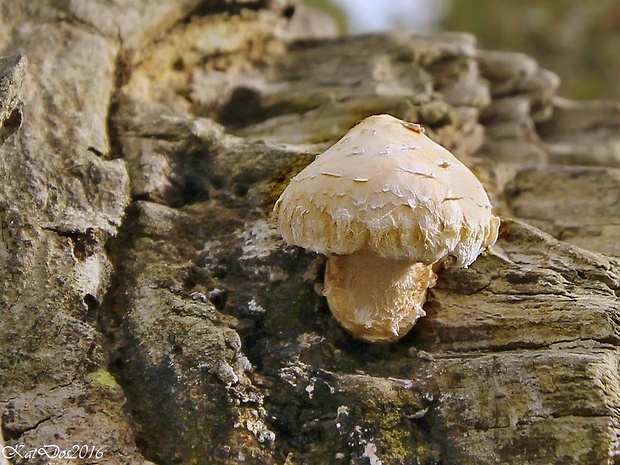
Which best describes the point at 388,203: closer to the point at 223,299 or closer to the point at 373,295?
the point at 373,295

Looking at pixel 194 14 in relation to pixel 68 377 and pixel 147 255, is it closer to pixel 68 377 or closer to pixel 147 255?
pixel 147 255

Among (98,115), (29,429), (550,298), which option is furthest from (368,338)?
(98,115)

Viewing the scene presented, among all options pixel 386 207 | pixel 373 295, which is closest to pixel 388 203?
pixel 386 207

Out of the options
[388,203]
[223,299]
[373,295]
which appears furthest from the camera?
[223,299]

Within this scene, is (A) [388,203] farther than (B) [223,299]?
No

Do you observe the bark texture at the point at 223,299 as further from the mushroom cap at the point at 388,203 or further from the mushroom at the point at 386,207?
the mushroom cap at the point at 388,203

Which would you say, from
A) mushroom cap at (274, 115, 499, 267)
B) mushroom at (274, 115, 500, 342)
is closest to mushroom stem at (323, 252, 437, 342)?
mushroom at (274, 115, 500, 342)

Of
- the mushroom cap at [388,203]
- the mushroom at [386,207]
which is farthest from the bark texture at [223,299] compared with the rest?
the mushroom cap at [388,203]
